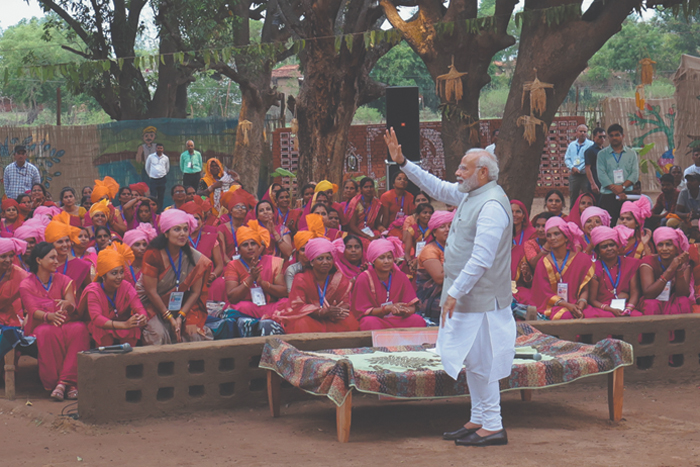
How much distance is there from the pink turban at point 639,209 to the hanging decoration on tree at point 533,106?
1.79 meters

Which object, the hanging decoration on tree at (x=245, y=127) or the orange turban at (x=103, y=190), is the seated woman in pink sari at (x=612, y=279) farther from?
the hanging decoration on tree at (x=245, y=127)

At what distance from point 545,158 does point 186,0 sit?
9307 millimetres

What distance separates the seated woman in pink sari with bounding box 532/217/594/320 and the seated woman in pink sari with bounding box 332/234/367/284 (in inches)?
59.0

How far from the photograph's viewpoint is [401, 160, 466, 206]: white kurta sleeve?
506cm

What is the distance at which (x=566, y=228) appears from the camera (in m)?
6.88

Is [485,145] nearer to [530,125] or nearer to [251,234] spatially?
[530,125]

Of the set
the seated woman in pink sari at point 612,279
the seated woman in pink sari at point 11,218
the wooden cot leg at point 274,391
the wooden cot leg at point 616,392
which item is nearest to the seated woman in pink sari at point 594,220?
the seated woman in pink sari at point 612,279

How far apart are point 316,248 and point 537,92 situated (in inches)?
199

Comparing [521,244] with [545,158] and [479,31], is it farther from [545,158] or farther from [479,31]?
[545,158]

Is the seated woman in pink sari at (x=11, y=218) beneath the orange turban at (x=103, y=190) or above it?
beneath

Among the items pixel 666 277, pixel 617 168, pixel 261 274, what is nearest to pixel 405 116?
pixel 617 168

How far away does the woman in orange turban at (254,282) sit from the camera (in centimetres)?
695

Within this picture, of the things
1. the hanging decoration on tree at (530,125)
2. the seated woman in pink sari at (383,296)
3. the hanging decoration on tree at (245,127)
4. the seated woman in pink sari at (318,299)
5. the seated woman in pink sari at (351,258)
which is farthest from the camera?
Answer: the hanging decoration on tree at (245,127)

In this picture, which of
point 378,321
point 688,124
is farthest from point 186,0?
point 378,321
